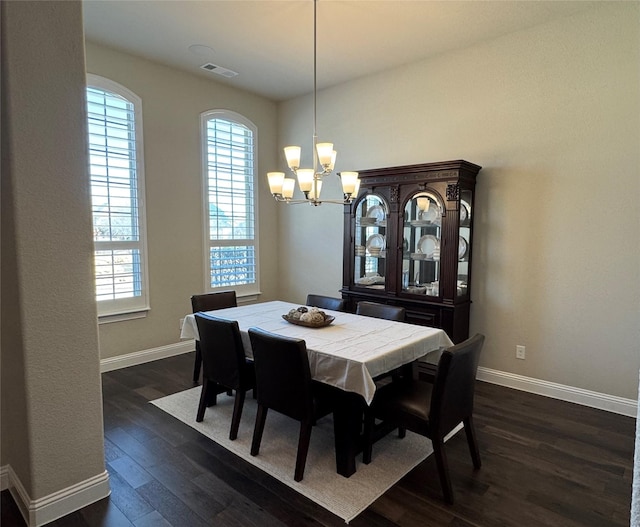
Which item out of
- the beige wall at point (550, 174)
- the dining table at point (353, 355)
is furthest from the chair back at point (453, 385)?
the beige wall at point (550, 174)

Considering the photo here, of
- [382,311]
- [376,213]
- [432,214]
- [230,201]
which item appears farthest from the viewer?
[230,201]

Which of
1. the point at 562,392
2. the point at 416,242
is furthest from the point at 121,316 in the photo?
the point at 562,392

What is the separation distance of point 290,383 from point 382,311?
4.37 feet

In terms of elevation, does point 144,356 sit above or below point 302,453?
below

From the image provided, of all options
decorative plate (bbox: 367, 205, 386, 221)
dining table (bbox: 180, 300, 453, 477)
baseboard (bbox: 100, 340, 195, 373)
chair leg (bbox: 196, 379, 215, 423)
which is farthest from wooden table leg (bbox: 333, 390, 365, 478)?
baseboard (bbox: 100, 340, 195, 373)

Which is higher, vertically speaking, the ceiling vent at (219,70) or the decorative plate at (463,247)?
the ceiling vent at (219,70)

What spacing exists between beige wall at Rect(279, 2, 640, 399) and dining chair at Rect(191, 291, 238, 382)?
2424 millimetres

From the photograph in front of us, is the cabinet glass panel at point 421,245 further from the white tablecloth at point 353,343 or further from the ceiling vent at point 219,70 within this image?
the ceiling vent at point 219,70

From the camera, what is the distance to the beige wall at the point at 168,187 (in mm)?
4289

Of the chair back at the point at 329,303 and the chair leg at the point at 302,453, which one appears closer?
the chair leg at the point at 302,453

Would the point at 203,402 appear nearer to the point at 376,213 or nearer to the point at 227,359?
the point at 227,359

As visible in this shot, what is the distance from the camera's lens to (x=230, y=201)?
5.24m

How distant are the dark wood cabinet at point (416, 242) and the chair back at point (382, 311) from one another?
62 cm

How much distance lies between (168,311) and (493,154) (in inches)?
154
